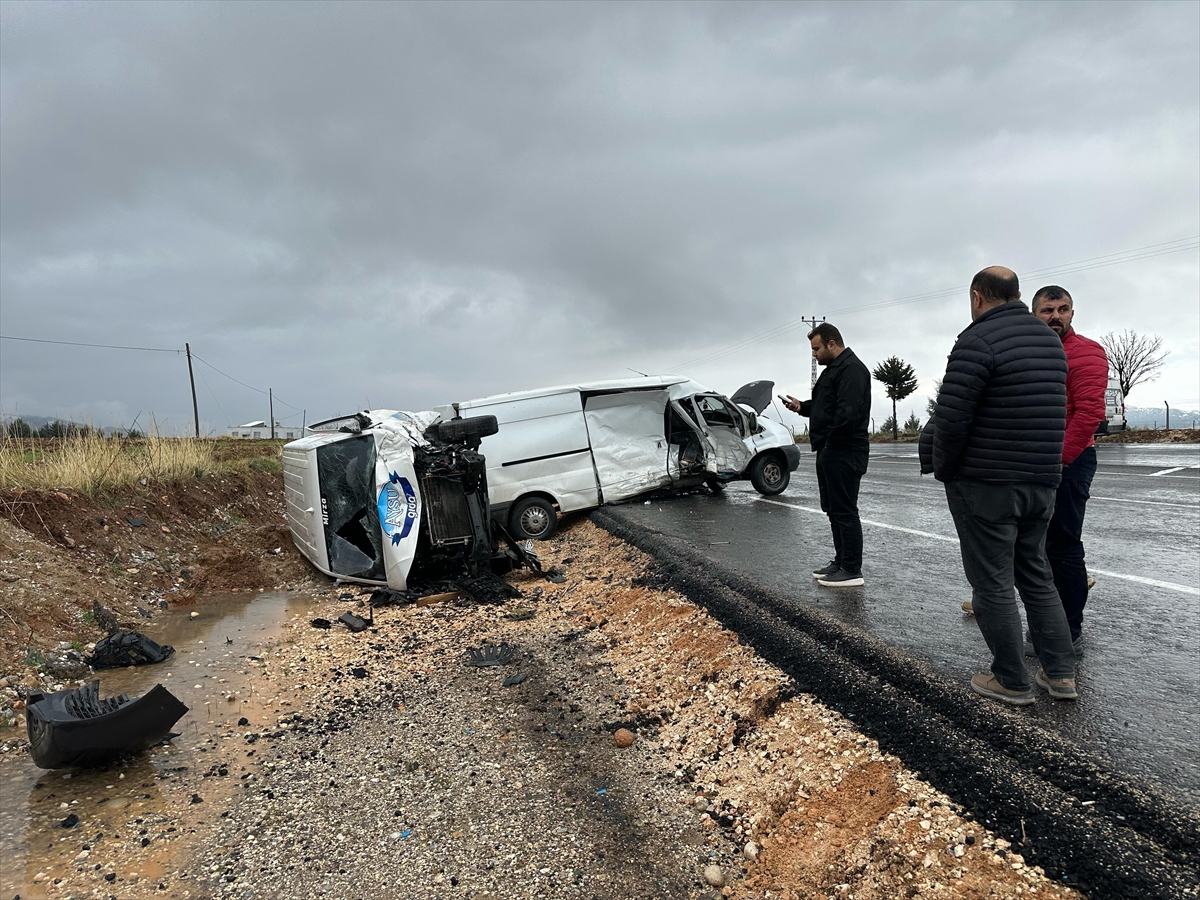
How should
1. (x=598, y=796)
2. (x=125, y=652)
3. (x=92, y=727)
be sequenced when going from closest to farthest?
(x=598, y=796) < (x=92, y=727) < (x=125, y=652)

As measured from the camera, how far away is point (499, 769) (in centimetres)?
368

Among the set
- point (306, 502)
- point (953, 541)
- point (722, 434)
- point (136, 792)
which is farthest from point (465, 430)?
point (722, 434)

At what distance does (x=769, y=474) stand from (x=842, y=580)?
674cm

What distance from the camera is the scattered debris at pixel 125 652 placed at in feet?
19.2

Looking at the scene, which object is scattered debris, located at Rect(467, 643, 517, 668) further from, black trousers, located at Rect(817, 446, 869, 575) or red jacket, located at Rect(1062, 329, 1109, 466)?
red jacket, located at Rect(1062, 329, 1109, 466)

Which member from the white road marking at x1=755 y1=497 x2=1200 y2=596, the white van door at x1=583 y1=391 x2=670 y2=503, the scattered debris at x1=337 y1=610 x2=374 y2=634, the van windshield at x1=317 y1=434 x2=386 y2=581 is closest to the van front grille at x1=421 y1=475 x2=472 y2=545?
the van windshield at x1=317 y1=434 x2=386 y2=581

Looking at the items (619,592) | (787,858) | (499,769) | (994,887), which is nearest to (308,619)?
(619,592)

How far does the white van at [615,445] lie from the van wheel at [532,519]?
0.02 meters

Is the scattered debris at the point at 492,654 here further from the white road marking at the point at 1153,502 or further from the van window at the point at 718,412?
the white road marking at the point at 1153,502

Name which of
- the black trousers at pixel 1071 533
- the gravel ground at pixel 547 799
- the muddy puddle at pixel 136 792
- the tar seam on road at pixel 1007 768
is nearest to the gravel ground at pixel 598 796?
the gravel ground at pixel 547 799

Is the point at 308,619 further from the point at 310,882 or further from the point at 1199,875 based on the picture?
the point at 1199,875

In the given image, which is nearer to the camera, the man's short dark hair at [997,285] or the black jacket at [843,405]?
the man's short dark hair at [997,285]

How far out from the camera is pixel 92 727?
3.73 m

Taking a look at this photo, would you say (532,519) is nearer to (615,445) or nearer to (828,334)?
(615,445)
